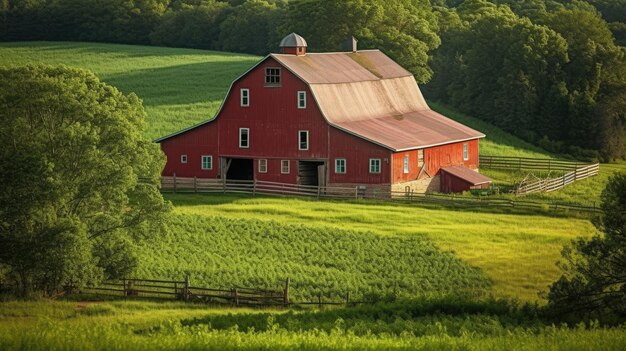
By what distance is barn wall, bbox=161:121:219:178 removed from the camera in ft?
235

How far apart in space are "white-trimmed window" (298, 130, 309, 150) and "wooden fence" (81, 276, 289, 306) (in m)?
22.9

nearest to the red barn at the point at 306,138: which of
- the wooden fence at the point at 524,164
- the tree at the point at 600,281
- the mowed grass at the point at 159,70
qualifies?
the wooden fence at the point at 524,164

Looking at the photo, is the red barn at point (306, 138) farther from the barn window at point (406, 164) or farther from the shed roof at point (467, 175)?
the shed roof at point (467, 175)

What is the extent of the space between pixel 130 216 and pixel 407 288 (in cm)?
976

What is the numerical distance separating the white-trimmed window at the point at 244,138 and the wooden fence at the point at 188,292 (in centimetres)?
2381

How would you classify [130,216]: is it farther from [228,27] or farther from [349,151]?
[228,27]

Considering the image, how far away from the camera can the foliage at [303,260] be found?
1896 inches

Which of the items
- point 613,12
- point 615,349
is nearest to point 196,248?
point 615,349

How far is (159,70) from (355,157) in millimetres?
47577

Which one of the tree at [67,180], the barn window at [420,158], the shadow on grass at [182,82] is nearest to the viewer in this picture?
the tree at [67,180]

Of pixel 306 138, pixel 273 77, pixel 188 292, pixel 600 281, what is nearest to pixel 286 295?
pixel 188 292

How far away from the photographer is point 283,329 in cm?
3566

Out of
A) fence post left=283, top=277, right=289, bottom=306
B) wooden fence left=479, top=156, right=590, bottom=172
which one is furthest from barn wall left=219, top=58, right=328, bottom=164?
fence post left=283, top=277, right=289, bottom=306

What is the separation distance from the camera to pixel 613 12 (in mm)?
143500
